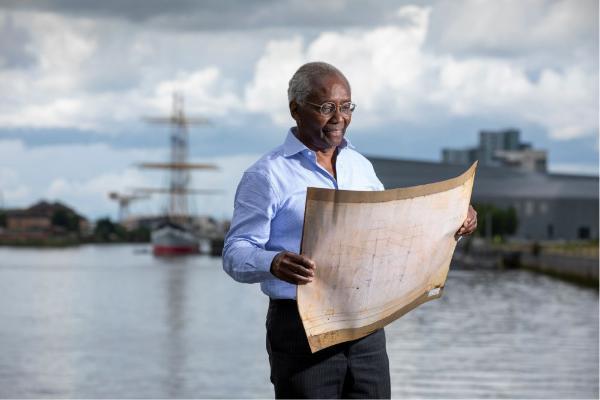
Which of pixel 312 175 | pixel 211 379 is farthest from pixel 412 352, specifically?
pixel 312 175

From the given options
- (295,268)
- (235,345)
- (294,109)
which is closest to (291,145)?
(294,109)

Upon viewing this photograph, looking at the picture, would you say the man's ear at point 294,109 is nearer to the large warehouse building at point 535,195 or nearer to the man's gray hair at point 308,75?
the man's gray hair at point 308,75

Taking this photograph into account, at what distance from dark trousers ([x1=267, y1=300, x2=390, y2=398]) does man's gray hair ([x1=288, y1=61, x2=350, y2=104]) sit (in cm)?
44

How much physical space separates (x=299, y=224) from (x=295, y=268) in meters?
0.19

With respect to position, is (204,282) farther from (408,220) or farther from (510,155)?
(510,155)

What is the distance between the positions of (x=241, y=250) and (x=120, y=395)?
11.5m

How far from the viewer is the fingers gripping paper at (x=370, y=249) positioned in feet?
8.63

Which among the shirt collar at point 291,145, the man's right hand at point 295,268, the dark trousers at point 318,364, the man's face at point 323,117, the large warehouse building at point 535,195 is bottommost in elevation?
the dark trousers at point 318,364

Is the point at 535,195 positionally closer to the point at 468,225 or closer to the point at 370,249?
the point at 468,225

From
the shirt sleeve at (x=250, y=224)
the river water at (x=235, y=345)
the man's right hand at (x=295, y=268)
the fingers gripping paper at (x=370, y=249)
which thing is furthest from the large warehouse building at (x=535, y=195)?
the man's right hand at (x=295, y=268)

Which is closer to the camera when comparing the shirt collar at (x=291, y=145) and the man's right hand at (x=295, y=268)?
the man's right hand at (x=295, y=268)

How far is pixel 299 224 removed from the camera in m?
2.76

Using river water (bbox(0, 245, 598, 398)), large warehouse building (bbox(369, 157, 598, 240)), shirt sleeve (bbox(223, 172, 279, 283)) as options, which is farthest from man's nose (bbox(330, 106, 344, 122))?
large warehouse building (bbox(369, 157, 598, 240))

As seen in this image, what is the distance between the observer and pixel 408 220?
2.76 m
